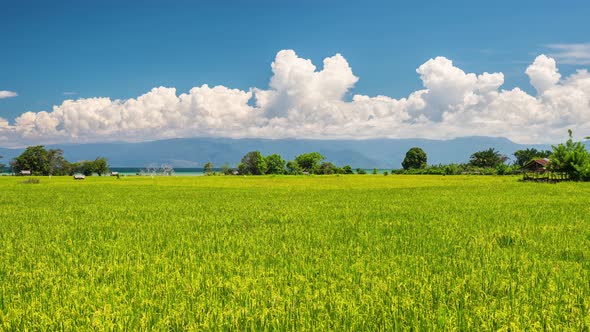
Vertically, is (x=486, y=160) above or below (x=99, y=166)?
above

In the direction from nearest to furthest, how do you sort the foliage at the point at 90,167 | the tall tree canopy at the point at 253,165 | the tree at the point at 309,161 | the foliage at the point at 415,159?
the tall tree canopy at the point at 253,165 → the tree at the point at 309,161 → the foliage at the point at 90,167 → the foliage at the point at 415,159

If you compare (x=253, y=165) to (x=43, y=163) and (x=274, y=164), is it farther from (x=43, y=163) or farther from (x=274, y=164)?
(x=43, y=163)

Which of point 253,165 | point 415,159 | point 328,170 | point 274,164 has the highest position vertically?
point 415,159

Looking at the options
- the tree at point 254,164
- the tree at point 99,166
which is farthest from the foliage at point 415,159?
the tree at point 99,166

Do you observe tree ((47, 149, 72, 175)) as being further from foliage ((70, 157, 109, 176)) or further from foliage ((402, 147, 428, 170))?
foliage ((402, 147, 428, 170))

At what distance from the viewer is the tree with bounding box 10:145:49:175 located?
142 m

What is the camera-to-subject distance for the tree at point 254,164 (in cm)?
15562

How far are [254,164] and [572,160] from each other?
4629 inches

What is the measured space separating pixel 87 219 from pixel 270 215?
7.41 meters

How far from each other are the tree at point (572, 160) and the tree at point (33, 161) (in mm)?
151963

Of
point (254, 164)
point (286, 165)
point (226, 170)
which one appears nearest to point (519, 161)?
Answer: point (286, 165)

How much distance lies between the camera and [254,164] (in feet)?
525

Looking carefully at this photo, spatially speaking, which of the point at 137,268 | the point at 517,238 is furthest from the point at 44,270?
the point at 517,238

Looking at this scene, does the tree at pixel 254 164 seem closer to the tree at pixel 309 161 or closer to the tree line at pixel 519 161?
the tree at pixel 309 161
